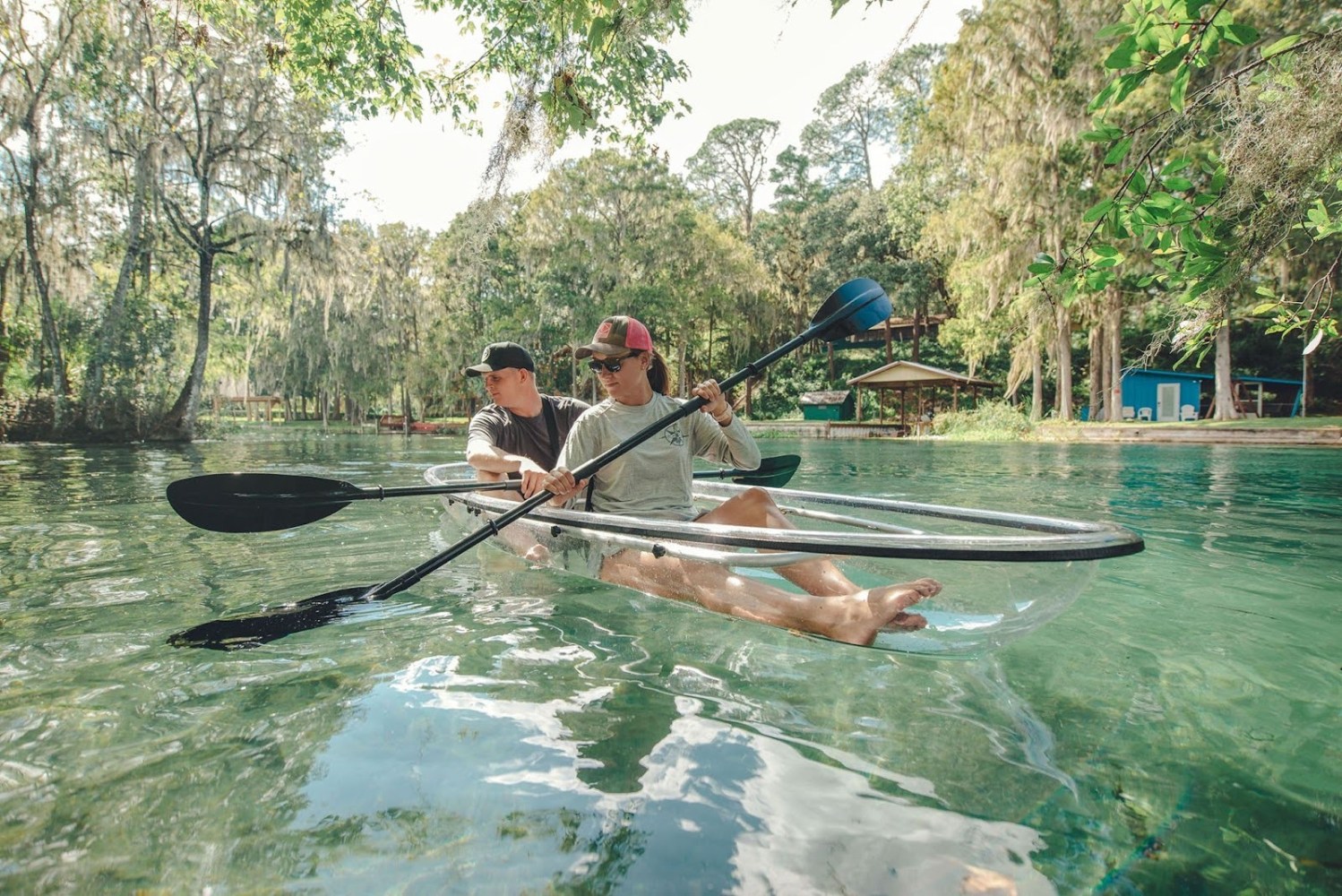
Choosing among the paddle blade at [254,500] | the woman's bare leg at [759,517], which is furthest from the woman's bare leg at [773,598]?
the paddle blade at [254,500]

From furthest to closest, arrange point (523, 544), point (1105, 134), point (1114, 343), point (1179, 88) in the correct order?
1. point (1114, 343)
2. point (523, 544)
3. point (1105, 134)
4. point (1179, 88)

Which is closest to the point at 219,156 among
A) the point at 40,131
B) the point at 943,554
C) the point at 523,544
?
the point at 40,131

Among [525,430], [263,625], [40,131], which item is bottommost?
[263,625]

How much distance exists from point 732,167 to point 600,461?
48655 millimetres

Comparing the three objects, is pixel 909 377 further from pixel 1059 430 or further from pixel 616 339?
pixel 616 339

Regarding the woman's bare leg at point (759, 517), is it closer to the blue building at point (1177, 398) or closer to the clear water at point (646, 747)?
the clear water at point (646, 747)

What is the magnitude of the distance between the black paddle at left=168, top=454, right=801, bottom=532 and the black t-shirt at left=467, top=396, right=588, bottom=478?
822 mm

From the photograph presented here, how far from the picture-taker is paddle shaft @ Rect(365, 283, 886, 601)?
12.6 ft

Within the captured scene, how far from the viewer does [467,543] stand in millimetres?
4184

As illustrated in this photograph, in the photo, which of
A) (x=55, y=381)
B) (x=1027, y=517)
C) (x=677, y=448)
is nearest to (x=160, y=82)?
(x=55, y=381)

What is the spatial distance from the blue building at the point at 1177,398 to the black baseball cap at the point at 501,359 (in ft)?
82.3

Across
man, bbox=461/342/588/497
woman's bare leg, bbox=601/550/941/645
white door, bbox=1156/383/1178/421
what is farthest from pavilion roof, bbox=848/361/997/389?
woman's bare leg, bbox=601/550/941/645

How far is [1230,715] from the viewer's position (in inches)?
104

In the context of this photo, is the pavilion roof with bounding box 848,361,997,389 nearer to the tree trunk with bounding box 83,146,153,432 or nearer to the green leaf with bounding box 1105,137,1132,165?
the tree trunk with bounding box 83,146,153,432
